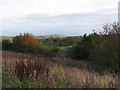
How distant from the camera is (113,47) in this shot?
22297 millimetres

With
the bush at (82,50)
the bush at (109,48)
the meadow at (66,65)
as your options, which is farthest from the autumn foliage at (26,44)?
the bush at (109,48)

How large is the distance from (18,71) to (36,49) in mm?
33713

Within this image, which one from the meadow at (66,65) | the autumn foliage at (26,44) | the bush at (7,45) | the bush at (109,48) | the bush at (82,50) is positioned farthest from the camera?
the bush at (7,45)

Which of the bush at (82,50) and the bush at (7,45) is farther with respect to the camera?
the bush at (7,45)

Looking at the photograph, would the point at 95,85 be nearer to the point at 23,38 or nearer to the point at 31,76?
the point at 31,76

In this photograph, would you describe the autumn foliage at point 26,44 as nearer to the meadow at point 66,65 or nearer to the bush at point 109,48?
the meadow at point 66,65

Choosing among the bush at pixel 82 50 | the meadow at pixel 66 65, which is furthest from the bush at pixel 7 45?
the bush at pixel 82 50

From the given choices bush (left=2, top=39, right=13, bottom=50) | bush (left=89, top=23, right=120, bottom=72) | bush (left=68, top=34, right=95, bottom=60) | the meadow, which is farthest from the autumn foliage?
bush (left=89, top=23, right=120, bottom=72)

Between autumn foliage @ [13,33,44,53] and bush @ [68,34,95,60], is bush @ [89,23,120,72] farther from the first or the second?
autumn foliage @ [13,33,44,53]

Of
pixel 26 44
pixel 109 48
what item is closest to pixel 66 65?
pixel 109 48

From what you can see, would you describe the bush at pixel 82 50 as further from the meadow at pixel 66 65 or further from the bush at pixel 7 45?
the bush at pixel 7 45

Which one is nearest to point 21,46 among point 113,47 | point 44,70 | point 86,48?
point 86,48

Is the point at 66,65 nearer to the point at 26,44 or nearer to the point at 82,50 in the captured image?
the point at 82,50

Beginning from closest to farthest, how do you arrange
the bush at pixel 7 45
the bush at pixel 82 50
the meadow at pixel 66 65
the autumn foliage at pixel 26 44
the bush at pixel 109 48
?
the meadow at pixel 66 65 < the bush at pixel 109 48 < the bush at pixel 82 50 < the autumn foliage at pixel 26 44 < the bush at pixel 7 45
